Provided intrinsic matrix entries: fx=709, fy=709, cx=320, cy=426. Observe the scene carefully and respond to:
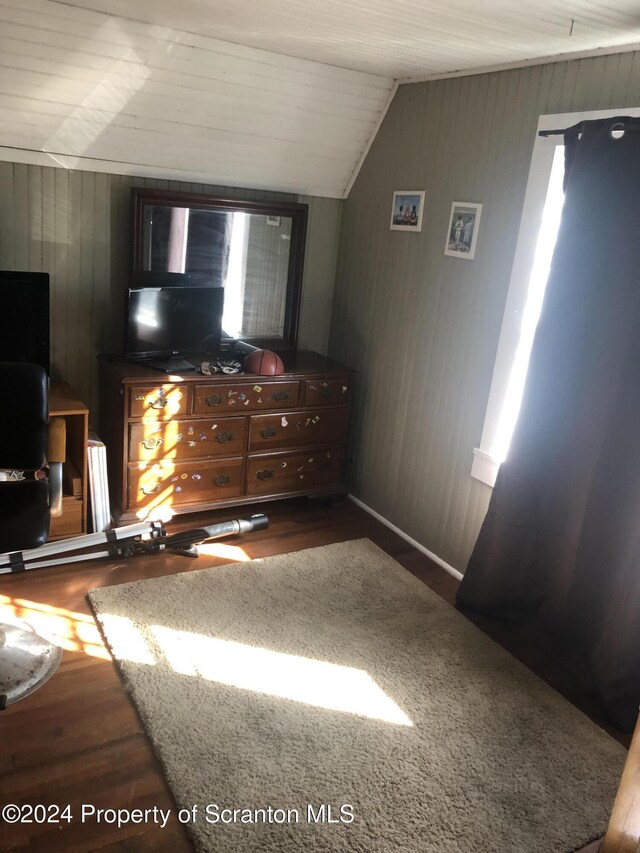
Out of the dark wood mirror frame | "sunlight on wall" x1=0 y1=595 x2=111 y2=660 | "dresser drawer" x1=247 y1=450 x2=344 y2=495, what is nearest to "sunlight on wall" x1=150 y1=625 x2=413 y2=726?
"sunlight on wall" x1=0 y1=595 x2=111 y2=660

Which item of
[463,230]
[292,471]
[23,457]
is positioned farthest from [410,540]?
[23,457]

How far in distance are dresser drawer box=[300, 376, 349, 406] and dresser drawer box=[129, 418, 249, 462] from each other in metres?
0.37

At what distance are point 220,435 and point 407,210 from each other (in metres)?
1.48

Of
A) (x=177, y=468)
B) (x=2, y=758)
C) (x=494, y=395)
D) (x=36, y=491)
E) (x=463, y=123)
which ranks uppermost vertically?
(x=463, y=123)

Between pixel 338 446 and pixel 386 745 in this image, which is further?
pixel 338 446

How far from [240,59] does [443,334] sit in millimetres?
1551

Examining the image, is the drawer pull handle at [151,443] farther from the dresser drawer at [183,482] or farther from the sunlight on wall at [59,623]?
the sunlight on wall at [59,623]

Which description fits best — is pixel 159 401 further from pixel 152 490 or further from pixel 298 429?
pixel 298 429

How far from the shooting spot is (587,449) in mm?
2611

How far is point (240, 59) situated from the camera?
10.4 ft

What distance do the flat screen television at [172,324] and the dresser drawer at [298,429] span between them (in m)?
0.48

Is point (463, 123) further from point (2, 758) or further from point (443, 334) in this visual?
point (2, 758)

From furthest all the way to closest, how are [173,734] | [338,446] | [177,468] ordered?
[338,446] → [177,468] → [173,734]

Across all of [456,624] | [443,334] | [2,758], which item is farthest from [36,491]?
[443,334]
